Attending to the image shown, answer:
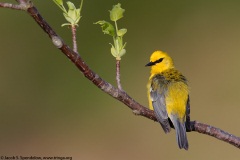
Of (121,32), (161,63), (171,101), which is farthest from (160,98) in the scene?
(121,32)

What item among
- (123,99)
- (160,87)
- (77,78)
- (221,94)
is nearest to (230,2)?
(221,94)

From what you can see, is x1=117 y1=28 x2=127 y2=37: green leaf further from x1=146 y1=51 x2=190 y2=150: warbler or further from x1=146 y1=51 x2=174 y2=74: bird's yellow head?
x1=146 y1=51 x2=174 y2=74: bird's yellow head

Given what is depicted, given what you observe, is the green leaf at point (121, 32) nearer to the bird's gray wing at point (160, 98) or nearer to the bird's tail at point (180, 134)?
the bird's gray wing at point (160, 98)

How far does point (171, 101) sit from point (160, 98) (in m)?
0.12

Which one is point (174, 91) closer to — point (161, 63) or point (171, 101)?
point (171, 101)

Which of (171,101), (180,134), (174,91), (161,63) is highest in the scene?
(161,63)

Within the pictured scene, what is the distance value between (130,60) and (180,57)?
1310mm

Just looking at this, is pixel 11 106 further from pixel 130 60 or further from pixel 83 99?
pixel 130 60

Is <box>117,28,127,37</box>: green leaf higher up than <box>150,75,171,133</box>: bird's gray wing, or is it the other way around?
<box>150,75,171,133</box>: bird's gray wing

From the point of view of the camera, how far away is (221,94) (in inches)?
442

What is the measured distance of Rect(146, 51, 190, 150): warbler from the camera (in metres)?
4.87

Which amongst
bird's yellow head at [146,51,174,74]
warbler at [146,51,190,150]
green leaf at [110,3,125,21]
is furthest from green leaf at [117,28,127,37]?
bird's yellow head at [146,51,174,74]

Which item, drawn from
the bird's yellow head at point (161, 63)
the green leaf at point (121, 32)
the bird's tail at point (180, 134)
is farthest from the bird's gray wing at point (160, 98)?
the green leaf at point (121, 32)

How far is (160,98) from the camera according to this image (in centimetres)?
511
